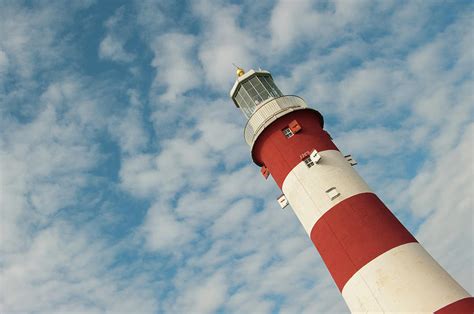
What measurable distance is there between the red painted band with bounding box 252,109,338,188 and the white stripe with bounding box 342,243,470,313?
5.17 metres

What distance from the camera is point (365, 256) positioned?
1353 cm

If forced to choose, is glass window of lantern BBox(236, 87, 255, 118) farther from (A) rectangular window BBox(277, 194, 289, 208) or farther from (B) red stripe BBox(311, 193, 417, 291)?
(B) red stripe BBox(311, 193, 417, 291)

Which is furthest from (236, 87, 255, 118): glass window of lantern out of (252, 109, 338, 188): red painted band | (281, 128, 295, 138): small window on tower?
(281, 128, 295, 138): small window on tower

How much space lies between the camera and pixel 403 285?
40.9 feet

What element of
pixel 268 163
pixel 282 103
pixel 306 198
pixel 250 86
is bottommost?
pixel 306 198

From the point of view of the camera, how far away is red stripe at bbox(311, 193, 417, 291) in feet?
44.6

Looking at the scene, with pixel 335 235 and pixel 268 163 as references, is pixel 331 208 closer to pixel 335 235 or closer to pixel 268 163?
pixel 335 235

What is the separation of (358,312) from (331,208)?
3694mm

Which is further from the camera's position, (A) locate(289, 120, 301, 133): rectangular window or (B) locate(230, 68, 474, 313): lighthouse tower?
(A) locate(289, 120, 301, 133): rectangular window

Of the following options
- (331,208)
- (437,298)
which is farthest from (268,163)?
(437,298)

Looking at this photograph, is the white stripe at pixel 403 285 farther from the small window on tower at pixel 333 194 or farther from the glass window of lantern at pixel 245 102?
the glass window of lantern at pixel 245 102

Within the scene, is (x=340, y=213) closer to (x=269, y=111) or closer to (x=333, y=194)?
(x=333, y=194)

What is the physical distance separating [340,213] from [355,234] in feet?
3.16

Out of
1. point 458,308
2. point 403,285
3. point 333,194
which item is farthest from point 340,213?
point 458,308
